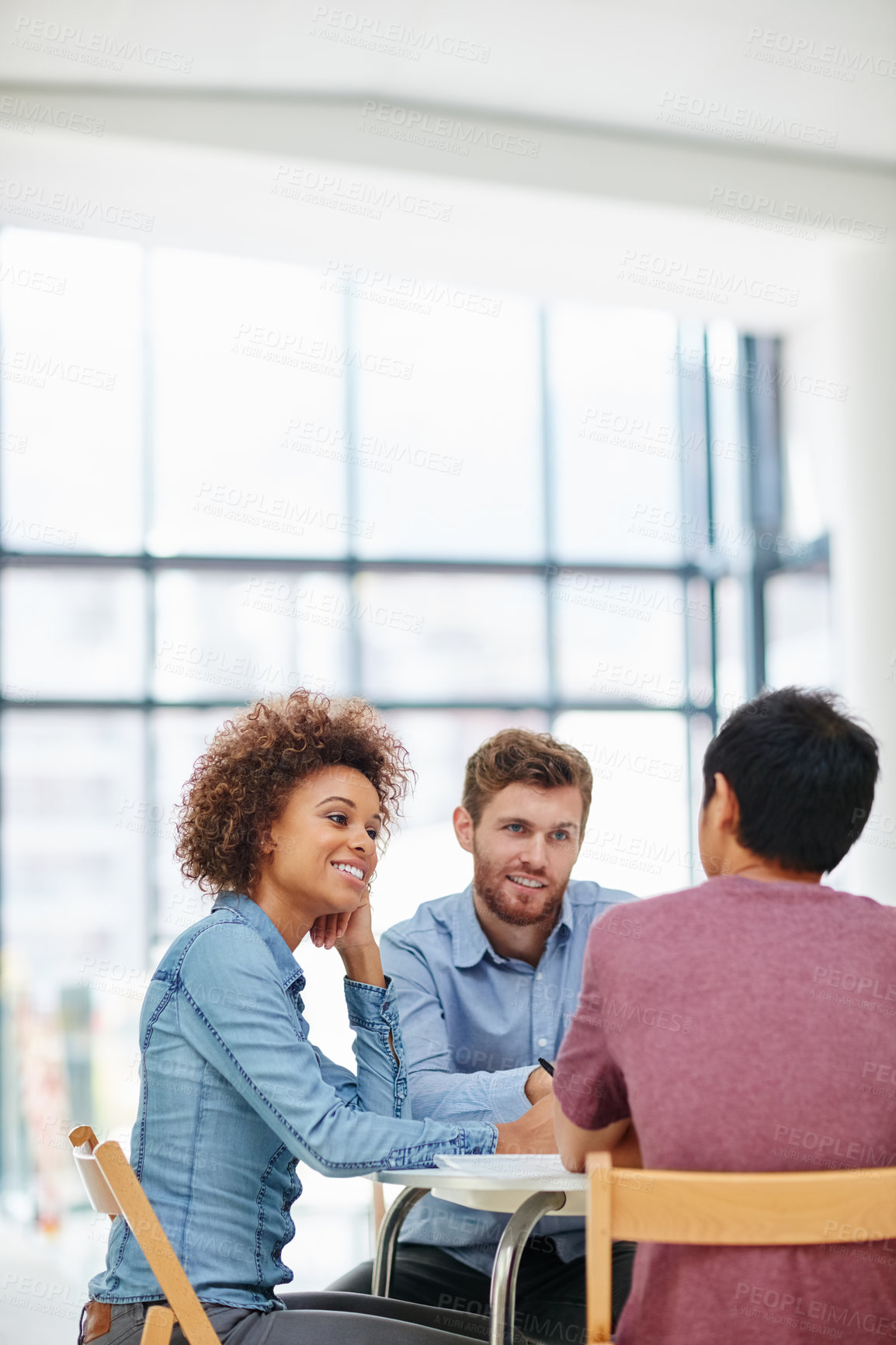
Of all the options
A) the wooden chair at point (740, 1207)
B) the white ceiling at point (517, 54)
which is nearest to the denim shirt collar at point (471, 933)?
the wooden chair at point (740, 1207)

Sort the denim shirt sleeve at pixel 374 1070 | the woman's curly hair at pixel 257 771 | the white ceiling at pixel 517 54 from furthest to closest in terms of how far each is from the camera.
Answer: the white ceiling at pixel 517 54 < the denim shirt sleeve at pixel 374 1070 < the woman's curly hair at pixel 257 771

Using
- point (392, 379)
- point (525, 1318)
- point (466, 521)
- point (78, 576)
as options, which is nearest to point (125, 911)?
point (78, 576)

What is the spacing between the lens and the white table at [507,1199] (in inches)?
59.7

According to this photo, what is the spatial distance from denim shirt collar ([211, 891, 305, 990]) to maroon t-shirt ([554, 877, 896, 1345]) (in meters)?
0.56

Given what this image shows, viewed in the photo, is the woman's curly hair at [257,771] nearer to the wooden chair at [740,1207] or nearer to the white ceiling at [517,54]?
the wooden chair at [740,1207]

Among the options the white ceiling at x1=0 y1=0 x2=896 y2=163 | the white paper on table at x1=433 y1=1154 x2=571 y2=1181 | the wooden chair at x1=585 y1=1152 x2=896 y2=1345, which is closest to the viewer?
the wooden chair at x1=585 y1=1152 x2=896 y2=1345

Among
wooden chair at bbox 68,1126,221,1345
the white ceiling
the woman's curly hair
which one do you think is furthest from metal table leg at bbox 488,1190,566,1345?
the white ceiling

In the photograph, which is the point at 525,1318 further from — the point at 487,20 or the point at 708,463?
the point at 708,463

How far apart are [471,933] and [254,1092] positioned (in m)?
0.86

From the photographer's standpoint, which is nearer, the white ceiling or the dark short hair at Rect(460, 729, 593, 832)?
the dark short hair at Rect(460, 729, 593, 832)

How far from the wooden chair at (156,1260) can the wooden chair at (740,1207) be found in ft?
1.62

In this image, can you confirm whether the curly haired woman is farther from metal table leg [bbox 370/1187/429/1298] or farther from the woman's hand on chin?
metal table leg [bbox 370/1187/429/1298]

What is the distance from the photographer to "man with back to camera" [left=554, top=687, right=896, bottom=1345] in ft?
4.18

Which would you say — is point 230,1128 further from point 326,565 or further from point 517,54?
point 326,565
